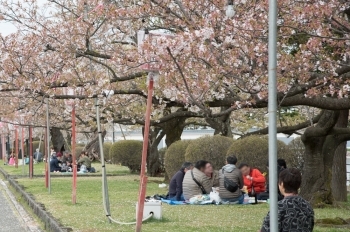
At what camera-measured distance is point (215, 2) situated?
1115cm

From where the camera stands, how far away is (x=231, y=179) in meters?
17.3

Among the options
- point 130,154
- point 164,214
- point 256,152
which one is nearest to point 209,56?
point 164,214

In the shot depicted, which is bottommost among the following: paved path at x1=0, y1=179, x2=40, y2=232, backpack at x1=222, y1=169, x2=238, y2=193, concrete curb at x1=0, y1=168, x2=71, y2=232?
paved path at x1=0, y1=179, x2=40, y2=232

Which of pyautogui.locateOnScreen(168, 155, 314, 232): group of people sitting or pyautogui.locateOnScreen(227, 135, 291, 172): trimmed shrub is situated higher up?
pyautogui.locateOnScreen(227, 135, 291, 172): trimmed shrub

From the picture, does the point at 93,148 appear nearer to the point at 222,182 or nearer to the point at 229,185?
the point at 222,182

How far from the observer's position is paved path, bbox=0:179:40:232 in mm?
15079

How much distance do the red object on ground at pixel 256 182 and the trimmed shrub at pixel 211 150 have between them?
4938mm

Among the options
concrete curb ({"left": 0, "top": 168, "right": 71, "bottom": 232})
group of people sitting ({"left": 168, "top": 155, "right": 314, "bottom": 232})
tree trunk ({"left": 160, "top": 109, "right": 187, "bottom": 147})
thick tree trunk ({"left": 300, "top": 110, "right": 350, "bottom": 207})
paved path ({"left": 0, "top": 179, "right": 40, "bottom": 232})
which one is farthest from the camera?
tree trunk ({"left": 160, "top": 109, "right": 187, "bottom": 147})

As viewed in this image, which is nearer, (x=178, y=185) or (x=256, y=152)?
(x=178, y=185)

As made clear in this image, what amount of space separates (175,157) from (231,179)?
8.00 metres

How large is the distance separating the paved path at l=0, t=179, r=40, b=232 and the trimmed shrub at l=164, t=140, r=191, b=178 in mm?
5101

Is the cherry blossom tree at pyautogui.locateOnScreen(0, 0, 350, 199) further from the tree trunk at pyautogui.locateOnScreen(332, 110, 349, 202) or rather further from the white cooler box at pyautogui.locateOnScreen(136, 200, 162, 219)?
the tree trunk at pyautogui.locateOnScreen(332, 110, 349, 202)

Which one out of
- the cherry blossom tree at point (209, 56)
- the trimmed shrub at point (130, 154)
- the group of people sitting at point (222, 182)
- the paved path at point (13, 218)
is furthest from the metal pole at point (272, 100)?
the trimmed shrub at point (130, 154)

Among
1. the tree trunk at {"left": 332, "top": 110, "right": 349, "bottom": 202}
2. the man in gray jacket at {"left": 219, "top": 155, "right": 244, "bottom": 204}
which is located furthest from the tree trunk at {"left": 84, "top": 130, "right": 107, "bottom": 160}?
the man in gray jacket at {"left": 219, "top": 155, "right": 244, "bottom": 204}
